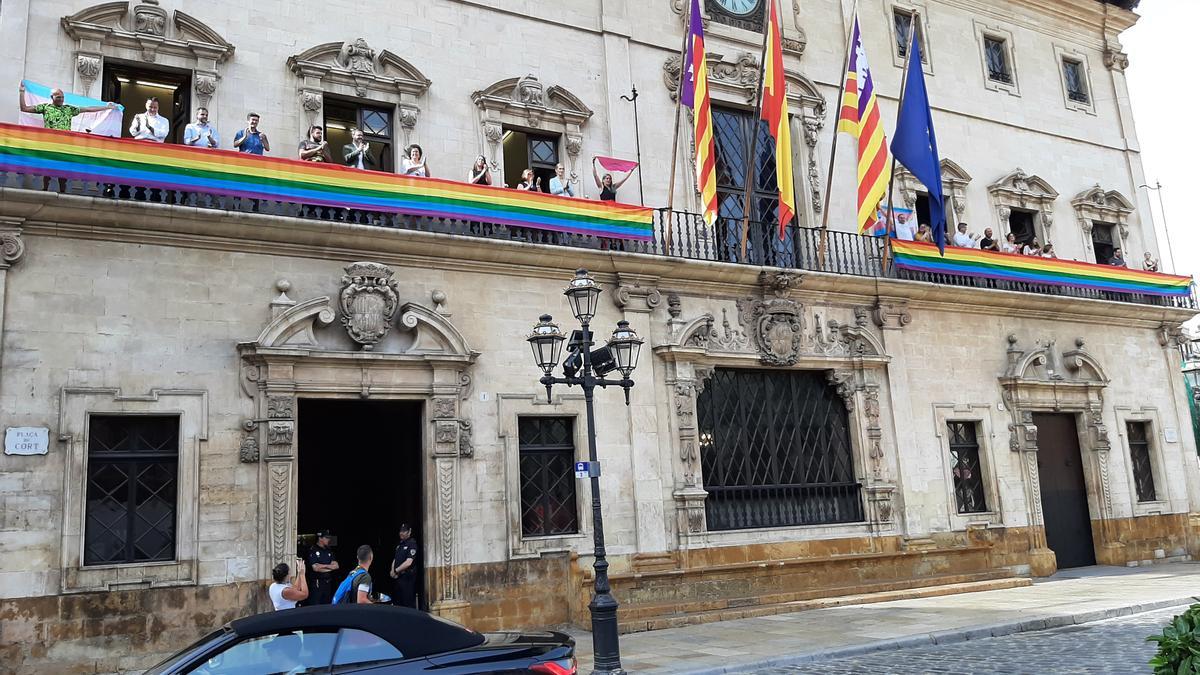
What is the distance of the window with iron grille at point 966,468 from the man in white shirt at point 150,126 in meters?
14.7

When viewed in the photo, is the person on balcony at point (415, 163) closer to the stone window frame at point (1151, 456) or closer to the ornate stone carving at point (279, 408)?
the ornate stone carving at point (279, 408)

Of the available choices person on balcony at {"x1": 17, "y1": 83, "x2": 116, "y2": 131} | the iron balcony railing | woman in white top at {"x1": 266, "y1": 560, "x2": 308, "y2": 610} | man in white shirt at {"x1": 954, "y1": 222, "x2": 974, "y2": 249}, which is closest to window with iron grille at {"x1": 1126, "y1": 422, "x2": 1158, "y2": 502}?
the iron balcony railing

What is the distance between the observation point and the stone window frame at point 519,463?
1412 centimetres

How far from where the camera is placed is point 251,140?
1346 centimetres

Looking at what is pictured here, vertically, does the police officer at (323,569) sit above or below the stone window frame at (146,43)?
below

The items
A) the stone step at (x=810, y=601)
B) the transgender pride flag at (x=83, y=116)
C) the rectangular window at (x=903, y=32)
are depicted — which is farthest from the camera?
the rectangular window at (x=903, y=32)

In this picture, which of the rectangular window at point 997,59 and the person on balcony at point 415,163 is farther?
the rectangular window at point 997,59

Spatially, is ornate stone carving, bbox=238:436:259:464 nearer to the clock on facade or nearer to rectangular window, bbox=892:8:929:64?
the clock on facade

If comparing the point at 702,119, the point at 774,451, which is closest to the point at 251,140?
the point at 702,119

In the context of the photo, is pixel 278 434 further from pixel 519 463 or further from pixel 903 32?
pixel 903 32

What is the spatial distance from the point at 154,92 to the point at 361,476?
7.53 meters

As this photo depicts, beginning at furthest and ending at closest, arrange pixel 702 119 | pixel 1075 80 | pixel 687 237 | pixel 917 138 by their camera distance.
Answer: pixel 1075 80
pixel 917 138
pixel 687 237
pixel 702 119

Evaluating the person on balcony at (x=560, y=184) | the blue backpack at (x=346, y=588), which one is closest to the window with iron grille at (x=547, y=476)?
the person on balcony at (x=560, y=184)

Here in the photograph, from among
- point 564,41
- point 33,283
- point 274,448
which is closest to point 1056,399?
point 564,41
